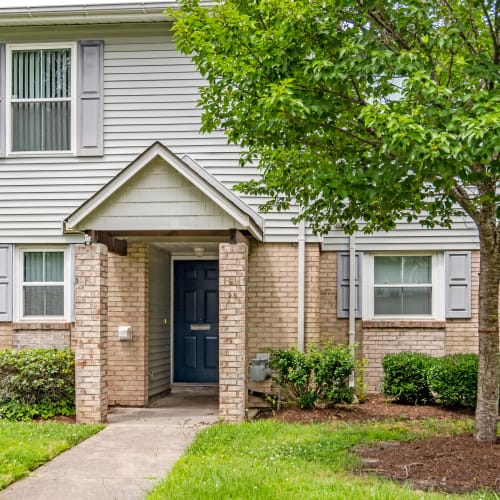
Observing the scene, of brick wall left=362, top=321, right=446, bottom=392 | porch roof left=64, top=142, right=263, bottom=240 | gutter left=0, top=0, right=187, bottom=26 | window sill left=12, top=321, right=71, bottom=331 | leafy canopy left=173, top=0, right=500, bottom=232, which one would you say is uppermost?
gutter left=0, top=0, right=187, bottom=26

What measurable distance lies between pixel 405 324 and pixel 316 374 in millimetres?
2298

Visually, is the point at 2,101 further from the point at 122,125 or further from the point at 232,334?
the point at 232,334

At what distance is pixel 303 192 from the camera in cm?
777

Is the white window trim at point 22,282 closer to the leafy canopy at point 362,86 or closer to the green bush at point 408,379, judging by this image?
the leafy canopy at point 362,86

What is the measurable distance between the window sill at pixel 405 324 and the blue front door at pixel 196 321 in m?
2.65

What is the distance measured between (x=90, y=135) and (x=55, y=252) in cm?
198

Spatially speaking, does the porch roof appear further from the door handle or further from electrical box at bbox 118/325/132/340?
the door handle

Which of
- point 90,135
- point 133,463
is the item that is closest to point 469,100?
point 133,463

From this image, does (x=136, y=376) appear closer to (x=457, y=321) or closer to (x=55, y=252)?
(x=55, y=252)

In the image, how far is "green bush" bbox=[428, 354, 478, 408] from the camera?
31.0ft

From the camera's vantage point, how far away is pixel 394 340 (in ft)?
36.0

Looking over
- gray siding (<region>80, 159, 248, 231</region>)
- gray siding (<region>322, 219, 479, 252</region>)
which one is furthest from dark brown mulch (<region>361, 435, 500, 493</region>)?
gray siding (<region>322, 219, 479, 252</region>)

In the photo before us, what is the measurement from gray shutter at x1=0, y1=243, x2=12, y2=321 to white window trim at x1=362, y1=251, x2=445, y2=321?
18.8 feet

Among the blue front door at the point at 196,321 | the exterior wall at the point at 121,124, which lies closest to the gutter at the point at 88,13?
the exterior wall at the point at 121,124
